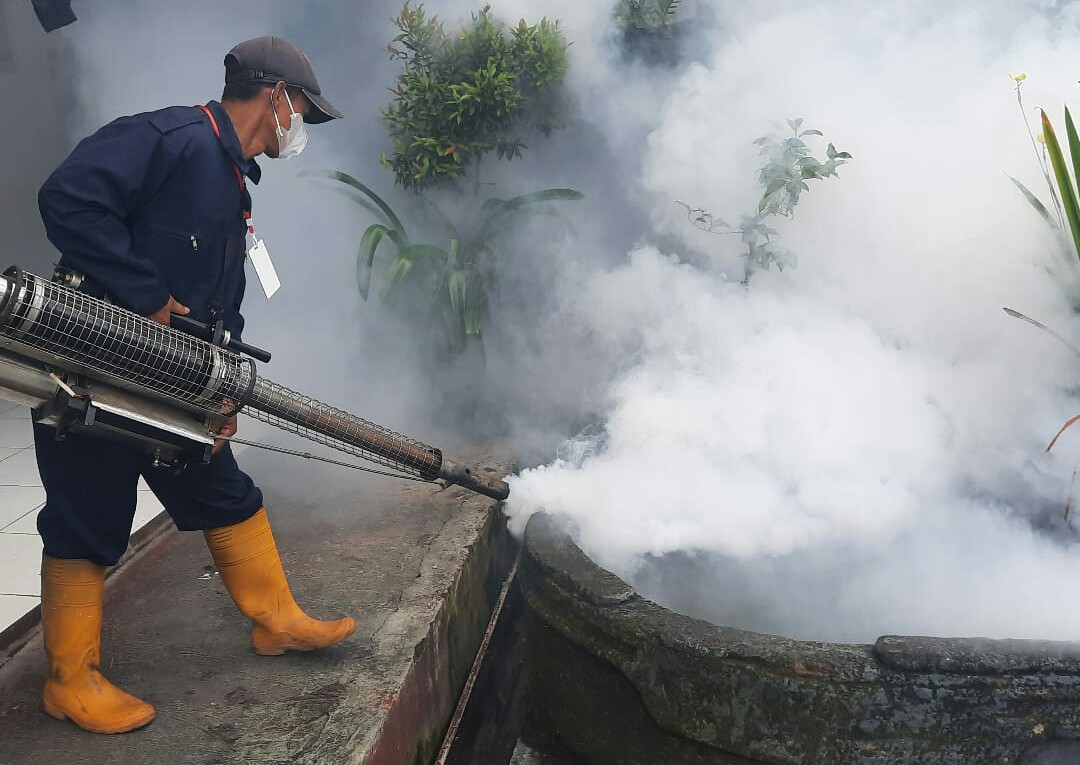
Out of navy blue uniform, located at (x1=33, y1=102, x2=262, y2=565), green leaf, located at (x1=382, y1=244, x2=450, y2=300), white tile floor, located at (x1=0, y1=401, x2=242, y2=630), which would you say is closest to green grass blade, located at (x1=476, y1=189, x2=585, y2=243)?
green leaf, located at (x1=382, y1=244, x2=450, y2=300)

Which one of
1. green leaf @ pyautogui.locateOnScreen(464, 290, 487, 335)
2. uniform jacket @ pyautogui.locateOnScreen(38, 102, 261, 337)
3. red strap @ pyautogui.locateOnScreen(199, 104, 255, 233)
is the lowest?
uniform jacket @ pyautogui.locateOnScreen(38, 102, 261, 337)

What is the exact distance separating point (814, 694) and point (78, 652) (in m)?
2.10

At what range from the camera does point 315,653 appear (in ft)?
10.3

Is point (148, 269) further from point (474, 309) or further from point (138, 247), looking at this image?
point (474, 309)

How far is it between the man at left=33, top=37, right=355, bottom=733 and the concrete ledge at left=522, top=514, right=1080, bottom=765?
4.12ft

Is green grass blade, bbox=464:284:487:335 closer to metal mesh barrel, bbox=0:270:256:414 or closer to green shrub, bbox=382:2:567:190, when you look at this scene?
green shrub, bbox=382:2:567:190

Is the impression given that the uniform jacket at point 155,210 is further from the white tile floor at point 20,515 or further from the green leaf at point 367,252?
the green leaf at point 367,252

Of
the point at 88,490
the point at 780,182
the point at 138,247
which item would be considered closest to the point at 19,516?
the point at 88,490

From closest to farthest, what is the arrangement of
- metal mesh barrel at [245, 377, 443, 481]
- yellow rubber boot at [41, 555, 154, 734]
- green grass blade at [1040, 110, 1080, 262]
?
yellow rubber boot at [41, 555, 154, 734] → metal mesh barrel at [245, 377, 443, 481] → green grass blade at [1040, 110, 1080, 262]

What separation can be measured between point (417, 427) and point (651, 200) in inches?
78.0

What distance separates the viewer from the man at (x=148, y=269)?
239 centimetres

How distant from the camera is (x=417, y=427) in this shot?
5.43 meters

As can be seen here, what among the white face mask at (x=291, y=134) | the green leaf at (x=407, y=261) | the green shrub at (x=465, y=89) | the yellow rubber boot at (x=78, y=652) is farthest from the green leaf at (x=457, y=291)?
the yellow rubber boot at (x=78, y=652)

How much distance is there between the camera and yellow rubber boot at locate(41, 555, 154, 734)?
265cm
